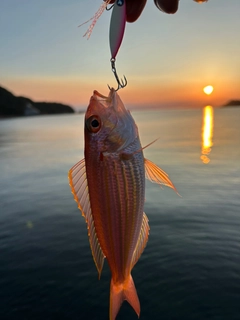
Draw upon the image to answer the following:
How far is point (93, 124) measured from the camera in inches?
161

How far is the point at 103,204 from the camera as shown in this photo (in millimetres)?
4141

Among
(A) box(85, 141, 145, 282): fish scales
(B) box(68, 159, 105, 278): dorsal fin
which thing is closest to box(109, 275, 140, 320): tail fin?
(A) box(85, 141, 145, 282): fish scales

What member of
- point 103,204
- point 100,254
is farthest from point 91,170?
point 100,254

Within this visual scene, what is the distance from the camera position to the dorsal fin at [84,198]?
423 centimetres

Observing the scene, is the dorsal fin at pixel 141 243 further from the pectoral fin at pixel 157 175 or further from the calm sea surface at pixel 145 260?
the calm sea surface at pixel 145 260

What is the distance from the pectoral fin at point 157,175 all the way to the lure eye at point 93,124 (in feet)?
2.46

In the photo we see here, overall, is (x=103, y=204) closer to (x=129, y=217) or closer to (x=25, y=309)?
(x=129, y=217)

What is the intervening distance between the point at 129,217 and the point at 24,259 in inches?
360

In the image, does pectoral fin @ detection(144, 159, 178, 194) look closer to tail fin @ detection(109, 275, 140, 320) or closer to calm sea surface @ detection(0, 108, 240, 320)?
tail fin @ detection(109, 275, 140, 320)

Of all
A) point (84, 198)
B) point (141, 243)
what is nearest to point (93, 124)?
point (84, 198)

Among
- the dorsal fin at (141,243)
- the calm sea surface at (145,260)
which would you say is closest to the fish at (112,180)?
the dorsal fin at (141,243)

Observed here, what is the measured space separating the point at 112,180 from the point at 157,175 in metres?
0.59

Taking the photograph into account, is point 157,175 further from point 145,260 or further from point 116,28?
point 145,260

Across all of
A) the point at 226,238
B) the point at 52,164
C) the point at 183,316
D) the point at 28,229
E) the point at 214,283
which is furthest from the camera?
the point at 52,164
